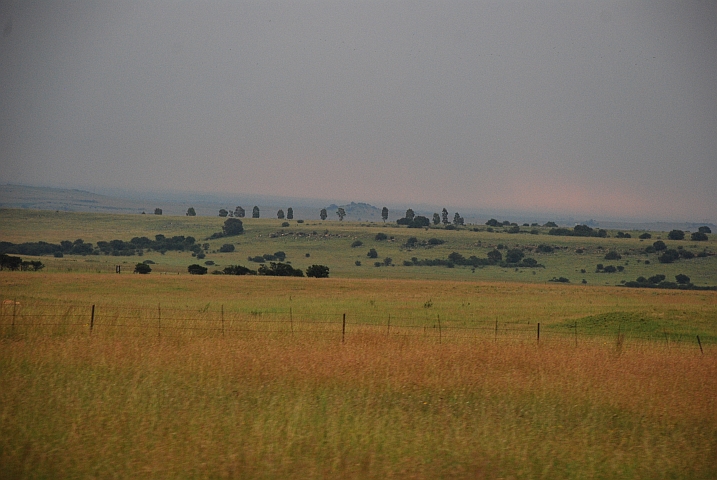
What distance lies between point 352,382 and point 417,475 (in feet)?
15.6

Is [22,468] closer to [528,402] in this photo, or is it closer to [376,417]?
[376,417]

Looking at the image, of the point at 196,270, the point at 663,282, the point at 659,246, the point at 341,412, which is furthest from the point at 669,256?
the point at 341,412

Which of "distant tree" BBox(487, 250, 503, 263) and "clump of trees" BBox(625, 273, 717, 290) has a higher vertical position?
"distant tree" BBox(487, 250, 503, 263)

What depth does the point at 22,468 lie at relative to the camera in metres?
8.04

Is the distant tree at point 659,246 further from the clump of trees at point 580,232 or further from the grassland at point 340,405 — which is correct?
the grassland at point 340,405

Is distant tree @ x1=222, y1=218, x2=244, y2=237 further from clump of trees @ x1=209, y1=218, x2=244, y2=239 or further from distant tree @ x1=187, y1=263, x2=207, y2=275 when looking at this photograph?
distant tree @ x1=187, y1=263, x2=207, y2=275

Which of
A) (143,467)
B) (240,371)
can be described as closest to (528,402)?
(240,371)

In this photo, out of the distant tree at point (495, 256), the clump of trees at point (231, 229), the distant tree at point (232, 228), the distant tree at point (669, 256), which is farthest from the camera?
the distant tree at point (232, 228)

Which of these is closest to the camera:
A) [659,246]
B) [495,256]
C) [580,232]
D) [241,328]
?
[241,328]

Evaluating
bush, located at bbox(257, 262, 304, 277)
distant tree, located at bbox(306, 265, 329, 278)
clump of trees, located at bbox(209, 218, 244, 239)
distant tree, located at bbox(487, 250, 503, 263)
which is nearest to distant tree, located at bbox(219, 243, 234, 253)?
clump of trees, located at bbox(209, 218, 244, 239)

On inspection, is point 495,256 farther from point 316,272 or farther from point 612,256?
point 316,272

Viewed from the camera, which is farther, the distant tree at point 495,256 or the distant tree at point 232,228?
the distant tree at point 232,228

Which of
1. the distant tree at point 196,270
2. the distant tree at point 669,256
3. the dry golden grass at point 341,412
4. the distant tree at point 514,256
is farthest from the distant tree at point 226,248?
the dry golden grass at point 341,412

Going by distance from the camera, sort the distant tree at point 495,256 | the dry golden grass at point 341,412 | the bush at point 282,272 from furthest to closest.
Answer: the distant tree at point 495,256
the bush at point 282,272
the dry golden grass at point 341,412
